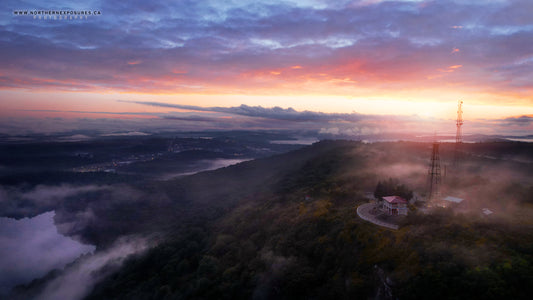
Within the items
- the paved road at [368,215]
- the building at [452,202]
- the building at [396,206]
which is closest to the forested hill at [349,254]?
the paved road at [368,215]

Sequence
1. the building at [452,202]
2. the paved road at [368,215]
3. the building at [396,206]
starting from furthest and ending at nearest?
1. the building at [452,202]
2. the building at [396,206]
3. the paved road at [368,215]

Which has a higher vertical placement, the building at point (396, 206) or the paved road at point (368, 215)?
the building at point (396, 206)

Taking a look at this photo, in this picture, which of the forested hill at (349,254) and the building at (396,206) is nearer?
the forested hill at (349,254)

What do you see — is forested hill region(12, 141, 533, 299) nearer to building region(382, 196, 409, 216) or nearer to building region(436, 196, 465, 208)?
building region(436, 196, 465, 208)

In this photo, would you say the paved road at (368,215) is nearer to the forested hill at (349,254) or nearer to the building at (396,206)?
the forested hill at (349,254)

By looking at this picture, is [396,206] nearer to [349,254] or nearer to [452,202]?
[349,254]

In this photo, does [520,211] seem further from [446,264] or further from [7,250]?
[7,250]

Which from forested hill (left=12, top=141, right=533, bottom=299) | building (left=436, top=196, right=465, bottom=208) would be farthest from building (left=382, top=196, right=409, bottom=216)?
building (left=436, top=196, right=465, bottom=208)

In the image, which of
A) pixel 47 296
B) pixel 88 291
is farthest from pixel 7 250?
pixel 88 291
